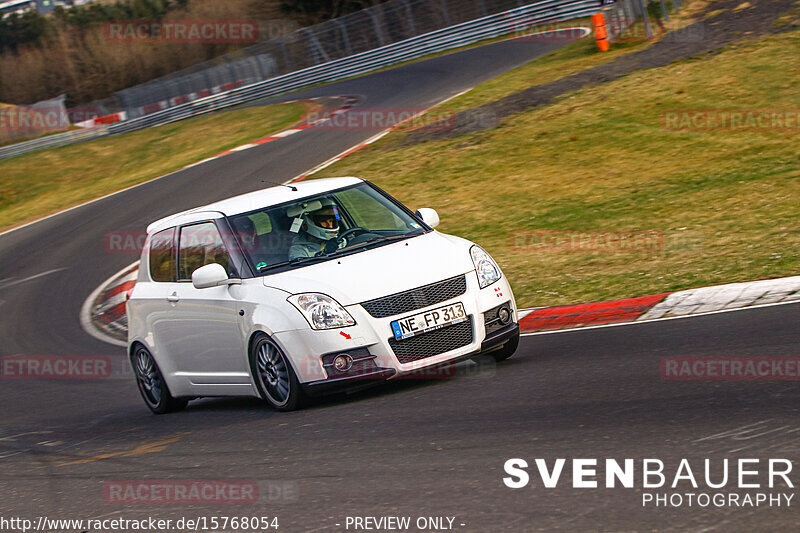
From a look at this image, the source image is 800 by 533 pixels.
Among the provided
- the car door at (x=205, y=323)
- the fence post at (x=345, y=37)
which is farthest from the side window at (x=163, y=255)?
the fence post at (x=345, y=37)

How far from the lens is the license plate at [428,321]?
698cm

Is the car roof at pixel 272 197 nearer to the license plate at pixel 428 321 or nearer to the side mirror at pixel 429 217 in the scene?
the side mirror at pixel 429 217

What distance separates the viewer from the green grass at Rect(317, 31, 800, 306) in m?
11.1

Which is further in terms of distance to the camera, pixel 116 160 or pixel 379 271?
pixel 116 160

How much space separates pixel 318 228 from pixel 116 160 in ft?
89.8

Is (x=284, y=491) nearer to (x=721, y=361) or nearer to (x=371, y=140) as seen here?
(x=721, y=361)

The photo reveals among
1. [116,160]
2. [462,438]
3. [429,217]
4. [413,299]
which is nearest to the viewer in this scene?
[462,438]

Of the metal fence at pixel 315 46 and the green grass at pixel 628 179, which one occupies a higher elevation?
the metal fence at pixel 315 46

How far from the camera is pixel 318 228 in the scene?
7.99 meters

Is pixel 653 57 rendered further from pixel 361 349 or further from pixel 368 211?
pixel 361 349

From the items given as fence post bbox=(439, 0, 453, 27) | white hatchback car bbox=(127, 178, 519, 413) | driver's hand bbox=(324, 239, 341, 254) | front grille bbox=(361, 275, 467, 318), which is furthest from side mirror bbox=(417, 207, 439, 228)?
fence post bbox=(439, 0, 453, 27)

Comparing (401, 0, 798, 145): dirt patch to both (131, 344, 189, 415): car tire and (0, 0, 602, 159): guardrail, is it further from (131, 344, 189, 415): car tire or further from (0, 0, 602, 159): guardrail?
(131, 344, 189, 415): car tire

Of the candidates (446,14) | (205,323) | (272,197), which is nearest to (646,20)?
(446,14)

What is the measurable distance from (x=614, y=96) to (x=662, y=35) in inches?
220
